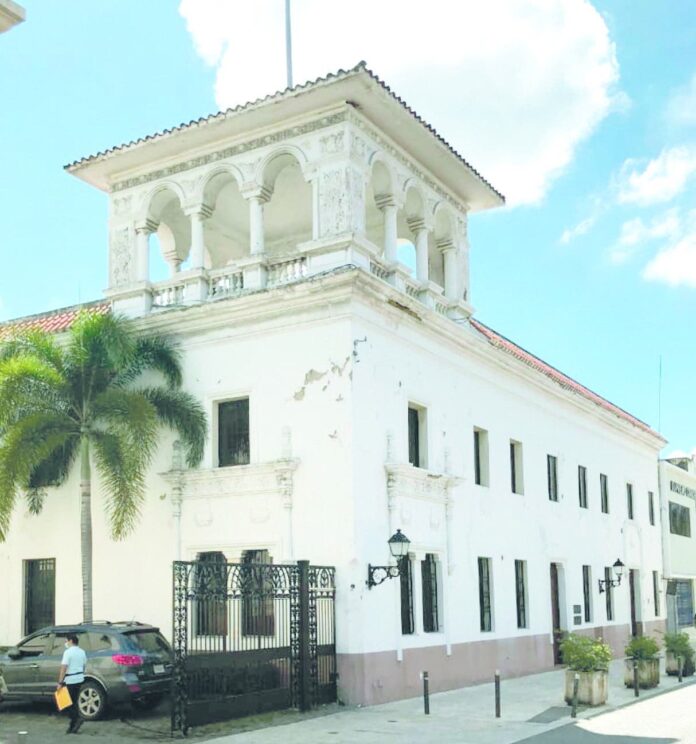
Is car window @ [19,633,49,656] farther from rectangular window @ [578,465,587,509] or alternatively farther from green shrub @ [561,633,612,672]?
rectangular window @ [578,465,587,509]

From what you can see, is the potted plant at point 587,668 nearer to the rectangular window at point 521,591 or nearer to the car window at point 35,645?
the rectangular window at point 521,591

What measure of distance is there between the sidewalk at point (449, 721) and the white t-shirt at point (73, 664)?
2.24 m

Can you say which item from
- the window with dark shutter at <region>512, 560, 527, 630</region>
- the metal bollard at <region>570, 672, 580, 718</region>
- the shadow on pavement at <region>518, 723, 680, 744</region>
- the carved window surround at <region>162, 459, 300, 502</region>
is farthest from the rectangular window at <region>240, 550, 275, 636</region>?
the window with dark shutter at <region>512, 560, 527, 630</region>

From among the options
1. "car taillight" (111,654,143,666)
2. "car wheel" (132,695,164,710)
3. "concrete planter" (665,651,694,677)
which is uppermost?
"car taillight" (111,654,143,666)

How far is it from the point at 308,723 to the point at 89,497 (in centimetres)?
645

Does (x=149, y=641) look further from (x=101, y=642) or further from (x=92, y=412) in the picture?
(x=92, y=412)

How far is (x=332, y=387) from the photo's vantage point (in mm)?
18906

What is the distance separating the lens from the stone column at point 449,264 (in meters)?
24.0

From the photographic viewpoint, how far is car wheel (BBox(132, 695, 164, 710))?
663 inches

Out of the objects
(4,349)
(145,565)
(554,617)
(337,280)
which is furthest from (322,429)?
(554,617)

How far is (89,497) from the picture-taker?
64.7ft

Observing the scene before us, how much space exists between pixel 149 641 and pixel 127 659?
75 centimetres

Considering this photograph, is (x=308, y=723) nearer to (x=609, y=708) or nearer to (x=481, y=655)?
(x=609, y=708)

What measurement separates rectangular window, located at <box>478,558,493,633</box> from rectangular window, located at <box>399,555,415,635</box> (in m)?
3.52
